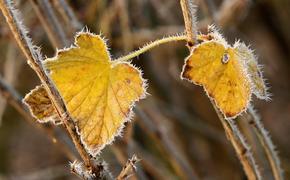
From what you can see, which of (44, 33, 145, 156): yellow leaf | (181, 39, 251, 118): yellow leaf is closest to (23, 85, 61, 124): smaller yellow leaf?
(44, 33, 145, 156): yellow leaf

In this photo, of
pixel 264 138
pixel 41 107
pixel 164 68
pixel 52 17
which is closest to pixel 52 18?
pixel 52 17

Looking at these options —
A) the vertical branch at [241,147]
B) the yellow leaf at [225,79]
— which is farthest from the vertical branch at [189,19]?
the vertical branch at [241,147]

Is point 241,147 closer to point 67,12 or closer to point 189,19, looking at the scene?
point 189,19

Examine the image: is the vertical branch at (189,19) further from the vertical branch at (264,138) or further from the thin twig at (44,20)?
the thin twig at (44,20)

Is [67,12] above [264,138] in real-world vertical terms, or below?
above

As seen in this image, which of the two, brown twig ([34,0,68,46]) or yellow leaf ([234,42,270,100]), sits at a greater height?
brown twig ([34,0,68,46])

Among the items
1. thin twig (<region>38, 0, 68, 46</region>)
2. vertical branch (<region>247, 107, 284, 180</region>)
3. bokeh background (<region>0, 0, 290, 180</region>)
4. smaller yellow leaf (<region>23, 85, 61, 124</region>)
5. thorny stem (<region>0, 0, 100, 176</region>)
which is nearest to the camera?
thorny stem (<region>0, 0, 100, 176</region>)

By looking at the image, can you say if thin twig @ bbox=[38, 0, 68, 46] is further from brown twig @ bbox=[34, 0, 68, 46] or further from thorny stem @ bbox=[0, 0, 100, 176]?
thorny stem @ bbox=[0, 0, 100, 176]
